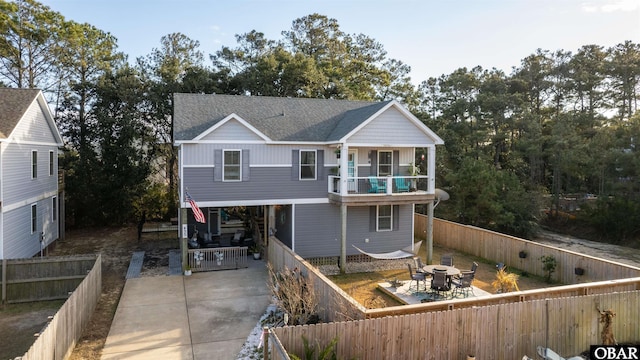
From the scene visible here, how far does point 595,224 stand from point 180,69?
3086 centimetres

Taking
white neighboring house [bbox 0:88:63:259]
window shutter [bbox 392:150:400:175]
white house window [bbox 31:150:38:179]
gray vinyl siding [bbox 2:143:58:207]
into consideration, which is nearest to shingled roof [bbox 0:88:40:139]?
white neighboring house [bbox 0:88:63:259]

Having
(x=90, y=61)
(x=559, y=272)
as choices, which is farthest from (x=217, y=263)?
(x=90, y=61)

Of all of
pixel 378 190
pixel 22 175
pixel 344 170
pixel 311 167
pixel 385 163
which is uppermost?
pixel 385 163

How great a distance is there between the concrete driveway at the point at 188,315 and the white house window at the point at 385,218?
243 inches

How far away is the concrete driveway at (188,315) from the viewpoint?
10.1 metres

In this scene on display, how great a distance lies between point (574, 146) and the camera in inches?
1118

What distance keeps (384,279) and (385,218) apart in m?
3.99

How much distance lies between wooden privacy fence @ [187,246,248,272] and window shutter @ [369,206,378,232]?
5995mm

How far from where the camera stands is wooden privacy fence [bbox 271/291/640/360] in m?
8.21

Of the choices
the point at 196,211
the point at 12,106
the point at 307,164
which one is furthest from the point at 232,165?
the point at 12,106

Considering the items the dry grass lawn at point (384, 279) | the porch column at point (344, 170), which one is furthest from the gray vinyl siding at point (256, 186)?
the dry grass lawn at point (384, 279)

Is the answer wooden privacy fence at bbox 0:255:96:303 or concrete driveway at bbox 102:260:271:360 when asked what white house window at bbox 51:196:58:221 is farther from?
wooden privacy fence at bbox 0:255:96:303

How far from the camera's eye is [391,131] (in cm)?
1841

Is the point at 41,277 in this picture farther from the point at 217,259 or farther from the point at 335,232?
the point at 335,232
